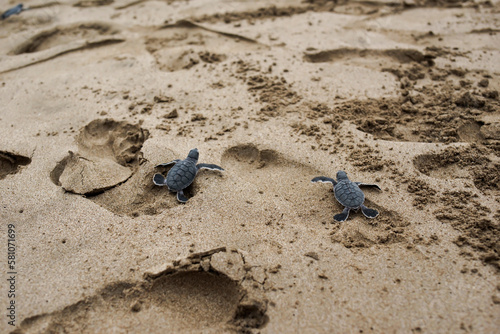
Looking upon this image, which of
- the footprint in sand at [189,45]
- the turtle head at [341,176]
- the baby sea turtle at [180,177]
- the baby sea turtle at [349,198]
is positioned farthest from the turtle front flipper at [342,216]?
the footprint in sand at [189,45]

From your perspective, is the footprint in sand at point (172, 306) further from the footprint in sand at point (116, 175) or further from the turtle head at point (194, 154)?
the turtle head at point (194, 154)

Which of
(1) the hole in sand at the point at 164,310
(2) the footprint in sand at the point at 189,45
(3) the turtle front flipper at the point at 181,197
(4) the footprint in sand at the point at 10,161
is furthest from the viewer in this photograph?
(2) the footprint in sand at the point at 189,45

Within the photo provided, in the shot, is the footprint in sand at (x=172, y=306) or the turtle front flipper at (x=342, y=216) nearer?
the footprint in sand at (x=172, y=306)

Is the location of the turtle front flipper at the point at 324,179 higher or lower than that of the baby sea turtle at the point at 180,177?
lower

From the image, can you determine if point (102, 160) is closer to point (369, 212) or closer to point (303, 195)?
point (303, 195)

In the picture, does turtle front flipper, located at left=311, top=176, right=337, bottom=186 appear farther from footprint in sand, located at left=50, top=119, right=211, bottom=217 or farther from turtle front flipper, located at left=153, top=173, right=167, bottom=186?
turtle front flipper, located at left=153, top=173, right=167, bottom=186

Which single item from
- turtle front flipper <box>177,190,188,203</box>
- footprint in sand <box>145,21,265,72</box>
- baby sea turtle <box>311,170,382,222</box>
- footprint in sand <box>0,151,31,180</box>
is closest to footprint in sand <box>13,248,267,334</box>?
turtle front flipper <box>177,190,188,203</box>

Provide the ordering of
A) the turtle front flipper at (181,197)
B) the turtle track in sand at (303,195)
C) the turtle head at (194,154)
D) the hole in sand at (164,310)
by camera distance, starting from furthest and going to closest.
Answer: the turtle head at (194,154)
the turtle front flipper at (181,197)
the turtle track in sand at (303,195)
the hole in sand at (164,310)
